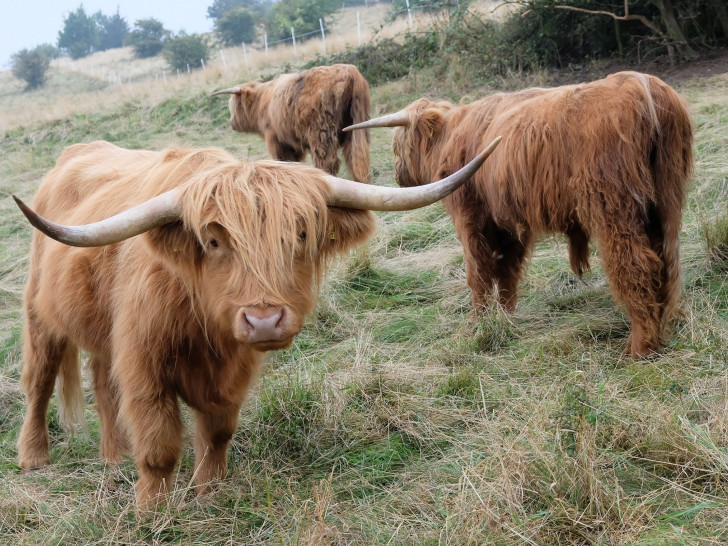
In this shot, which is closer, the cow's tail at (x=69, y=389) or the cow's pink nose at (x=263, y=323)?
the cow's pink nose at (x=263, y=323)

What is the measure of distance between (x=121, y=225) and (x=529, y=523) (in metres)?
1.42

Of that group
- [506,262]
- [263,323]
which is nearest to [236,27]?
[506,262]

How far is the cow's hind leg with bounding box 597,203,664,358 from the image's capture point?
122 inches

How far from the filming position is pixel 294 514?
2.25 metres

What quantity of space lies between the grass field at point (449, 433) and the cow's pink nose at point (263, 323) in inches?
20.0

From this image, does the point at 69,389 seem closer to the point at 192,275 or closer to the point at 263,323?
the point at 192,275

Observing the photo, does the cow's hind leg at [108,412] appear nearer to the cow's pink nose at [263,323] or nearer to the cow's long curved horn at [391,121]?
the cow's pink nose at [263,323]

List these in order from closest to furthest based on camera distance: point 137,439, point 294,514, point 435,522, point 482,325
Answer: point 435,522 → point 294,514 → point 137,439 → point 482,325

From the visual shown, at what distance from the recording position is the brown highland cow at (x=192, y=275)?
213 cm

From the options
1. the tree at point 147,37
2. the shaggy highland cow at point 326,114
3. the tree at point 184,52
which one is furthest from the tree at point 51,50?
the shaggy highland cow at point 326,114

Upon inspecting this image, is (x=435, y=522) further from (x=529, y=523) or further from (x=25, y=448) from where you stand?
(x=25, y=448)

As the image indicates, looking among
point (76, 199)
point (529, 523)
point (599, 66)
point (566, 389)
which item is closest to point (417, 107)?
point (76, 199)

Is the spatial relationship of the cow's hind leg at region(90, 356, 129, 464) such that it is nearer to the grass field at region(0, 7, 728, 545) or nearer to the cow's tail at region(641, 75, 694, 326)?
the grass field at region(0, 7, 728, 545)

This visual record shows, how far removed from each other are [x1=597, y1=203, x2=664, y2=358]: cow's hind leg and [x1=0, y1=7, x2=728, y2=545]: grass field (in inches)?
4.8
